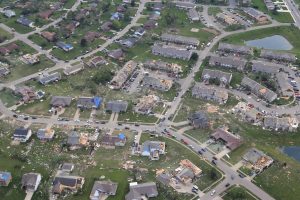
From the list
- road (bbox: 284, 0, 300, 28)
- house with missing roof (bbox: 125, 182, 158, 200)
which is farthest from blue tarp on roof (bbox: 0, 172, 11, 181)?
road (bbox: 284, 0, 300, 28)

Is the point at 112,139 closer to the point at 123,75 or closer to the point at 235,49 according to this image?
the point at 123,75

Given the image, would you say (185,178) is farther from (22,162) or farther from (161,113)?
(22,162)

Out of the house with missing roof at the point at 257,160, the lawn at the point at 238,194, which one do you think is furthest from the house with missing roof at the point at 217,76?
the lawn at the point at 238,194

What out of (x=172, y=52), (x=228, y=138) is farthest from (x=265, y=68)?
(x=228, y=138)

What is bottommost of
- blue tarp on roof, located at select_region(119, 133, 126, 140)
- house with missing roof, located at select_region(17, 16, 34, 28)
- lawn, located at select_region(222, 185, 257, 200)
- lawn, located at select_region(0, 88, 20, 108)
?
lawn, located at select_region(0, 88, 20, 108)

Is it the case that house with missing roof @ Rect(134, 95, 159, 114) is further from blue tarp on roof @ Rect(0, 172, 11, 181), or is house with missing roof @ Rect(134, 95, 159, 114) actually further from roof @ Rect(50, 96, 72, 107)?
blue tarp on roof @ Rect(0, 172, 11, 181)
